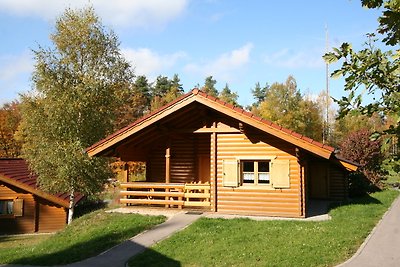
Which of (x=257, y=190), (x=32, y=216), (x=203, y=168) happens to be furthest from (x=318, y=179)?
(x=32, y=216)

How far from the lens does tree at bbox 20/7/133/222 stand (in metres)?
21.1

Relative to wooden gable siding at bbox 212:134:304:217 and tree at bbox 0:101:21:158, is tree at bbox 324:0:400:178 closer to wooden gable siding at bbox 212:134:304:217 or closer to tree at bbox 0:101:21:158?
wooden gable siding at bbox 212:134:304:217

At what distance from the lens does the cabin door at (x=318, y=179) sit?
2017cm

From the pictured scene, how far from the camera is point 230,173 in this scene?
1500 centimetres

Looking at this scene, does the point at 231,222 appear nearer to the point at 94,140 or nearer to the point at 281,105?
the point at 94,140

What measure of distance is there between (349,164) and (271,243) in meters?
6.54

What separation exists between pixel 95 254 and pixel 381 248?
836 centimetres

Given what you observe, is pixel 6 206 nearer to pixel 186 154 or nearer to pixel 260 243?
pixel 186 154

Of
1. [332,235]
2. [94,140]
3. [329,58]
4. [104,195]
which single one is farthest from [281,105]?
[329,58]

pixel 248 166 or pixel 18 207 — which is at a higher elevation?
pixel 248 166

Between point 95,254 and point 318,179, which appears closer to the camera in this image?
point 95,254

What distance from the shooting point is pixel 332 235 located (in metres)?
10.9

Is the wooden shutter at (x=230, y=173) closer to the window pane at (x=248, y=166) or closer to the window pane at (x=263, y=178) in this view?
the window pane at (x=248, y=166)

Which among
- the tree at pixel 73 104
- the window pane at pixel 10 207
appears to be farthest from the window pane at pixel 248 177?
the window pane at pixel 10 207
